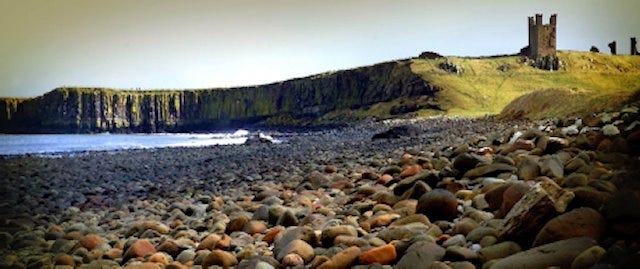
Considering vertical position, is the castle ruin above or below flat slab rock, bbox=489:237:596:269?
above

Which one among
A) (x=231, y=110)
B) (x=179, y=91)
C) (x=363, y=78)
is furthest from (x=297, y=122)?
(x=179, y=91)

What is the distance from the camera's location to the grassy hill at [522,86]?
660cm

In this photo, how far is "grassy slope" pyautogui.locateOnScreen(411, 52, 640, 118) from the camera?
21.1 ft

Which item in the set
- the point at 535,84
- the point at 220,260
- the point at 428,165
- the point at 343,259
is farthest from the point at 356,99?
the point at 343,259

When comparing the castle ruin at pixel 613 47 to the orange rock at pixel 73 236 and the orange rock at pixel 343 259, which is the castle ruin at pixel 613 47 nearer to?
the orange rock at pixel 343 259

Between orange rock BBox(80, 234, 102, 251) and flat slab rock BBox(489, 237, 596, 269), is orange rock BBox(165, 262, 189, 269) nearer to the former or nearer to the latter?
orange rock BBox(80, 234, 102, 251)

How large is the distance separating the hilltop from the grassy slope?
2.4 inches

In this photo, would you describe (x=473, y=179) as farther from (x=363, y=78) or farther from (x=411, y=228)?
(x=363, y=78)

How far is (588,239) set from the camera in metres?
1.81

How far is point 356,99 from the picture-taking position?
73.9 metres

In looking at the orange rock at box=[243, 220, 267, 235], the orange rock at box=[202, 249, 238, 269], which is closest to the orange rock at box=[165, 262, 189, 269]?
the orange rock at box=[202, 249, 238, 269]

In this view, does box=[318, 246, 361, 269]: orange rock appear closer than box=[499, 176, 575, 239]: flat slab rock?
No

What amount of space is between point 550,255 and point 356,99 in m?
72.5

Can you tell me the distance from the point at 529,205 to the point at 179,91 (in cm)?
10317
